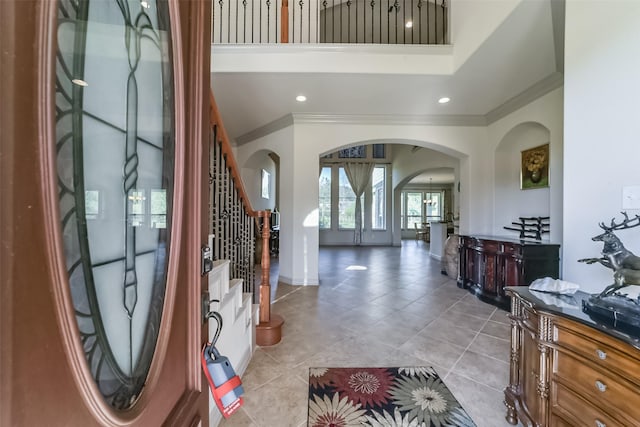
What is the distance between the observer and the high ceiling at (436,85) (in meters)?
2.64

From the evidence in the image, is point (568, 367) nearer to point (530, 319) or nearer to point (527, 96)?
point (530, 319)

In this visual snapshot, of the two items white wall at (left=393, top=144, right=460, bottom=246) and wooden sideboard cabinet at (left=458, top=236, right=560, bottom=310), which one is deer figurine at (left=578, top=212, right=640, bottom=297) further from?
white wall at (left=393, top=144, right=460, bottom=246)

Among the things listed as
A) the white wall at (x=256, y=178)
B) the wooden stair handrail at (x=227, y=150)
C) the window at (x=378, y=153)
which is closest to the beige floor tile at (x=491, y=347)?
the wooden stair handrail at (x=227, y=150)

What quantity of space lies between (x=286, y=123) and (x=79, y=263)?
4616 mm

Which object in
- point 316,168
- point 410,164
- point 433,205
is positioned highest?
point 410,164

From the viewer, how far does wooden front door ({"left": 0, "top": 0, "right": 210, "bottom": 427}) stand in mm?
334

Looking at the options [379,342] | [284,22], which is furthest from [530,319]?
[284,22]

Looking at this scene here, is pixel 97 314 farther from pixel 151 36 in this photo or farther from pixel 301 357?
pixel 301 357

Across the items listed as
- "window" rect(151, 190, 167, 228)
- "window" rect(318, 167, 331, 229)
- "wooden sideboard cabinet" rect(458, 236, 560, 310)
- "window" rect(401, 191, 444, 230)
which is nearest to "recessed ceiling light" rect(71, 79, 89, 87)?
"window" rect(151, 190, 167, 228)

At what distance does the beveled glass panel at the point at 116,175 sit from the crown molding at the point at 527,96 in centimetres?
444

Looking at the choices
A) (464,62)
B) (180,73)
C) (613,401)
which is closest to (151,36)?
(180,73)

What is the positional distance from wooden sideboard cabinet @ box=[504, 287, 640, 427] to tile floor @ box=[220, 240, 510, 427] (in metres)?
0.37

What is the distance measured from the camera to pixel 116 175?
0.58m

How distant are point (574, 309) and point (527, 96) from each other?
12.0 feet
